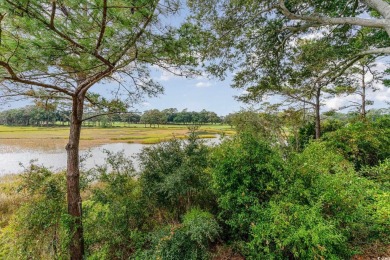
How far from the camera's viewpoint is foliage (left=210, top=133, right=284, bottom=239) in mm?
3008

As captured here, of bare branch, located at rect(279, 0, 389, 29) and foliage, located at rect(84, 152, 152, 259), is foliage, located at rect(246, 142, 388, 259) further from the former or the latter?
bare branch, located at rect(279, 0, 389, 29)

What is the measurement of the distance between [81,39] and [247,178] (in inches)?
121

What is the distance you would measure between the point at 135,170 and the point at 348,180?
443 centimetres

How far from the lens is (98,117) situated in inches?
160

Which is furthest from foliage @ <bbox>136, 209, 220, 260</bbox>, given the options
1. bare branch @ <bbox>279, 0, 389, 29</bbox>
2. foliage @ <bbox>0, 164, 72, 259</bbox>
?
bare branch @ <bbox>279, 0, 389, 29</bbox>

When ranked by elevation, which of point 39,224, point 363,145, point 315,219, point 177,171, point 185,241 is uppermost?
point 363,145

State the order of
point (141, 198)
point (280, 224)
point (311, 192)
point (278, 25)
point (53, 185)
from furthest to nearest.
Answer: point (278, 25) < point (141, 198) < point (53, 185) < point (311, 192) < point (280, 224)

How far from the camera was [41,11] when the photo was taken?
176 cm

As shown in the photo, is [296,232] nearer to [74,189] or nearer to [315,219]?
[315,219]

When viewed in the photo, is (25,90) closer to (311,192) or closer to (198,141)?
(198,141)

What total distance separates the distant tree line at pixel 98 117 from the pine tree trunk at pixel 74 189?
299mm

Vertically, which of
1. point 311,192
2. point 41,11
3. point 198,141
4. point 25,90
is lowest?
point 311,192

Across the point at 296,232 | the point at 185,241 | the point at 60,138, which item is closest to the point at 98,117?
the point at 185,241

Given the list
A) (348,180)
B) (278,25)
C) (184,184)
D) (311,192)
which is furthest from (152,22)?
(348,180)
